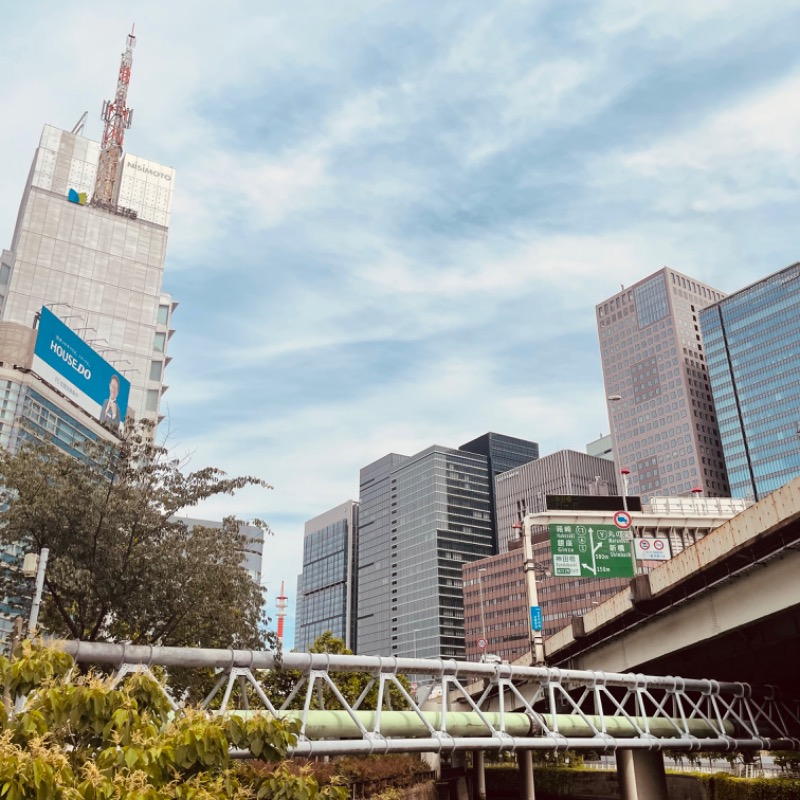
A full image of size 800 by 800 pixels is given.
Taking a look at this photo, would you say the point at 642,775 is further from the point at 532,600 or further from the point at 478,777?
the point at 478,777

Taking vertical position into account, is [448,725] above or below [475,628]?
below

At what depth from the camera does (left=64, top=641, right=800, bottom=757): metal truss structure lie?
17.2m

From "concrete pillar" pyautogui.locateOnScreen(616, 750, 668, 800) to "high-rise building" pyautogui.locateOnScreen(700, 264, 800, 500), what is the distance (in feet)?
531

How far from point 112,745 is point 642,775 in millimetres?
25851

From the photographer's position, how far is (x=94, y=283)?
11525 cm

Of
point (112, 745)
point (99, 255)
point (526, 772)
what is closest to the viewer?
point (112, 745)

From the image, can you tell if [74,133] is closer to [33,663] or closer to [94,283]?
[94,283]

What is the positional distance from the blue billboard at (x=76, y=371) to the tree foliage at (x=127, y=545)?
52025 mm

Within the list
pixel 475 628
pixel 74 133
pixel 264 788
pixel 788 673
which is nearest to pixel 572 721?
pixel 788 673

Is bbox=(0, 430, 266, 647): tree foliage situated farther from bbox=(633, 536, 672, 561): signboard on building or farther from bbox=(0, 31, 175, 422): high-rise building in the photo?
bbox=(0, 31, 175, 422): high-rise building

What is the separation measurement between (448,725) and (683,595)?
956cm

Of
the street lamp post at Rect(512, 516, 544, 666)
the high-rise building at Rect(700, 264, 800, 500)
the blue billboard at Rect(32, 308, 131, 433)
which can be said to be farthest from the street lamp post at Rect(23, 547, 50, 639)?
the high-rise building at Rect(700, 264, 800, 500)

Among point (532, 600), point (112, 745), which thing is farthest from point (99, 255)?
point (112, 745)

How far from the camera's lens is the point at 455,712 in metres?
21.8
